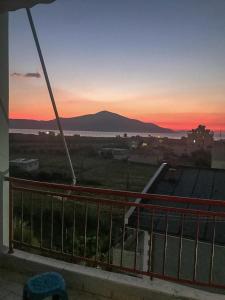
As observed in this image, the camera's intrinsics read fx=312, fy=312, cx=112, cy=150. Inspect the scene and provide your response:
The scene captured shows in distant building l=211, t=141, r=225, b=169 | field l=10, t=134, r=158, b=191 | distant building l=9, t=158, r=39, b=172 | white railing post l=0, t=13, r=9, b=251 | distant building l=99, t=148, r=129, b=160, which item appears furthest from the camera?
distant building l=99, t=148, r=129, b=160

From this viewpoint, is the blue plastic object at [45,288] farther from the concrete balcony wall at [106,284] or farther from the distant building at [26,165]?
the distant building at [26,165]

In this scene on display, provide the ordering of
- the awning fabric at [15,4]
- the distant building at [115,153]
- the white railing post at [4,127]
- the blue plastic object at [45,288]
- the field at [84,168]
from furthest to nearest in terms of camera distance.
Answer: the distant building at [115,153] → the field at [84,168] → the white railing post at [4,127] → the awning fabric at [15,4] → the blue plastic object at [45,288]

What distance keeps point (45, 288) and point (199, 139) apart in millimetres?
61103

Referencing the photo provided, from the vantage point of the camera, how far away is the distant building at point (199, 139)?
5767 centimetres

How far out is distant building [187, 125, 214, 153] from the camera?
2270 inches

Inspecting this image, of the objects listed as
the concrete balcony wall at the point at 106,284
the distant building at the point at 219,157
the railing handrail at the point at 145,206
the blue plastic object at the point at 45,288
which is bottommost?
the distant building at the point at 219,157

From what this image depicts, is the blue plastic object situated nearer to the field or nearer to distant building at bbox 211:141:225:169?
the field

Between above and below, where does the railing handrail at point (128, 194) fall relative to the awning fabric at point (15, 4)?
below

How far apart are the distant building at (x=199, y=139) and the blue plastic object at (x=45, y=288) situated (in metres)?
56.1

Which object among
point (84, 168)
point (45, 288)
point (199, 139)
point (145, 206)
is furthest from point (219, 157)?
point (199, 139)

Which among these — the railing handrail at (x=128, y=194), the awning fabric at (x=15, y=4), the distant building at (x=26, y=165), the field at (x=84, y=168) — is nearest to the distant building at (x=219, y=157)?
the field at (x=84, y=168)

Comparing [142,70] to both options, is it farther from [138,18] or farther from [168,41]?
[138,18]

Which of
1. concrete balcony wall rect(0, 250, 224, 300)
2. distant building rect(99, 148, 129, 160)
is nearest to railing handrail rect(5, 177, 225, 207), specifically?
concrete balcony wall rect(0, 250, 224, 300)

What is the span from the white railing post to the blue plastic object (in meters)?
1.44
